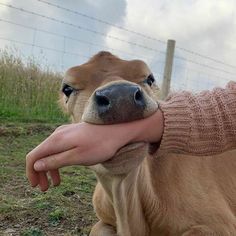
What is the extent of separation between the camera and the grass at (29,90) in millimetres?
A: 9866

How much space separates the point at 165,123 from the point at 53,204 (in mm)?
2718

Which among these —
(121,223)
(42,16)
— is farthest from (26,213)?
(42,16)

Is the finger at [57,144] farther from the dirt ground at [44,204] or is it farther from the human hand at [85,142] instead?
the dirt ground at [44,204]

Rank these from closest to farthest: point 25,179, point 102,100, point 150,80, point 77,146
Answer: point 77,146, point 102,100, point 150,80, point 25,179

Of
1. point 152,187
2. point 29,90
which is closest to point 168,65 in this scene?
point 29,90

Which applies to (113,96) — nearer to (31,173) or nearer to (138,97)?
(138,97)

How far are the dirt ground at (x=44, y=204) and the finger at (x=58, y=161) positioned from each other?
213 centimetres

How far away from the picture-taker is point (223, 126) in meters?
2.37

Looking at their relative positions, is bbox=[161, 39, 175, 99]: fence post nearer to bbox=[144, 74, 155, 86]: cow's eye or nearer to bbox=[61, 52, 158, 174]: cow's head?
bbox=[61, 52, 158, 174]: cow's head

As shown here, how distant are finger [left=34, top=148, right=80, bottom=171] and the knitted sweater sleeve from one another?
399 mm

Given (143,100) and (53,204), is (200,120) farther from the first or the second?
(53,204)

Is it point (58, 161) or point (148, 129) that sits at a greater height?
point (148, 129)

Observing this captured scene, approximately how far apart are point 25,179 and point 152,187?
2.18 m

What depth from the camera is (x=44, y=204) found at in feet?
15.4
